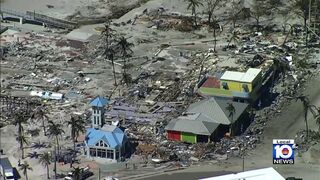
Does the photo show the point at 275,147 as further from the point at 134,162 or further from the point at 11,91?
the point at 11,91

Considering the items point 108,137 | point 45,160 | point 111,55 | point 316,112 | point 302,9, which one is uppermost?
point 302,9

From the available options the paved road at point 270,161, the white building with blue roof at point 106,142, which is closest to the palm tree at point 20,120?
the white building with blue roof at point 106,142

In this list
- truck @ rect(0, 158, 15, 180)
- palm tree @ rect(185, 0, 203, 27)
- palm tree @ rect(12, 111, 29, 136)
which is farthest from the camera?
palm tree @ rect(185, 0, 203, 27)

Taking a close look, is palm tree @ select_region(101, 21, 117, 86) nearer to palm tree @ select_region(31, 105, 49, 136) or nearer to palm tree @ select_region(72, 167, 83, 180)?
palm tree @ select_region(31, 105, 49, 136)

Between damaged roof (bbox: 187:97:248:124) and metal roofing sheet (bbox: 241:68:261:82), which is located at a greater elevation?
metal roofing sheet (bbox: 241:68:261:82)

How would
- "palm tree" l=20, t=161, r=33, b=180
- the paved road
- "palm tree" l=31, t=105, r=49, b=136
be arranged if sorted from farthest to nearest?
1. "palm tree" l=31, t=105, r=49, b=136
2. the paved road
3. "palm tree" l=20, t=161, r=33, b=180

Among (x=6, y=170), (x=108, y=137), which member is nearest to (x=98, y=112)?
(x=108, y=137)

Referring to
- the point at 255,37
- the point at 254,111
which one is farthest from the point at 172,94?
the point at 255,37

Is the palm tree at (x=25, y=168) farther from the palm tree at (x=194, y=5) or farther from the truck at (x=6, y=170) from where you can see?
the palm tree at (x=194, y=5)

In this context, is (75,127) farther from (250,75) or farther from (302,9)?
(302,9)

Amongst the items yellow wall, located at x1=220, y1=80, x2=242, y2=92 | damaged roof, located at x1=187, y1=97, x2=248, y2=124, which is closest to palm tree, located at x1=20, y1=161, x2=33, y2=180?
damaged roof, located at x1=187, y1=97, x2=248, y2=124
